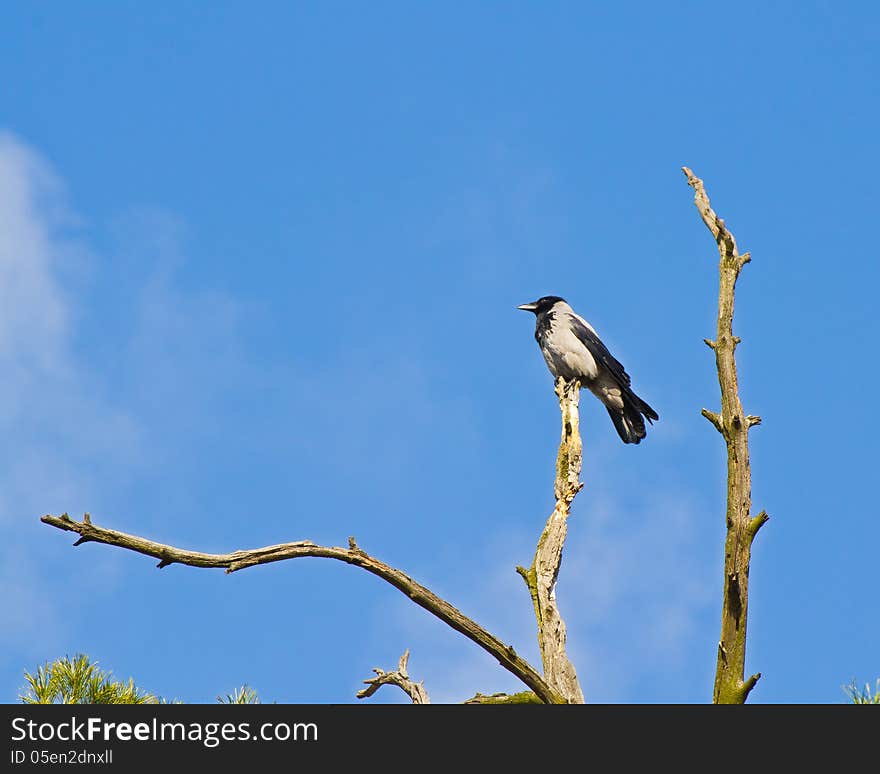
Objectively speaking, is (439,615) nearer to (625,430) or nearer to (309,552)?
(309,552)

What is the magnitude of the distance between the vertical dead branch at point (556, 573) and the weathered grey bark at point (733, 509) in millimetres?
A: 967

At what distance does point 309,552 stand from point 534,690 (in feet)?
4.55

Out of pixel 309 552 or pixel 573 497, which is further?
pixel 573 497

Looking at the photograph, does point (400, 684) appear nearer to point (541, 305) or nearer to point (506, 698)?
point (506, 698)

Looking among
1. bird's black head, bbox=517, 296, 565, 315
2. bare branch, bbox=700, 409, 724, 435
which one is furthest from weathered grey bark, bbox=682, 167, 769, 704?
bird's black head, bbox=517, 296, 565, 315

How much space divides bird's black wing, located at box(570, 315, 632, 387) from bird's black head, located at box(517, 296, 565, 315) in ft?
2.67

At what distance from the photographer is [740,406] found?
5.92 m

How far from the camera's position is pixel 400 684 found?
675 cm

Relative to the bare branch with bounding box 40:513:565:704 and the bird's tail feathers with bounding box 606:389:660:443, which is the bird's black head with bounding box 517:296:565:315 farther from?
the bare branch with bounding box 40:513:565:704

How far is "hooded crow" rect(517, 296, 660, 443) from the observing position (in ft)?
34.0

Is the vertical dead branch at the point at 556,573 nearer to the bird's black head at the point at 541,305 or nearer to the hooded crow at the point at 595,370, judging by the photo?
the hooded crow at the point at 595,370
